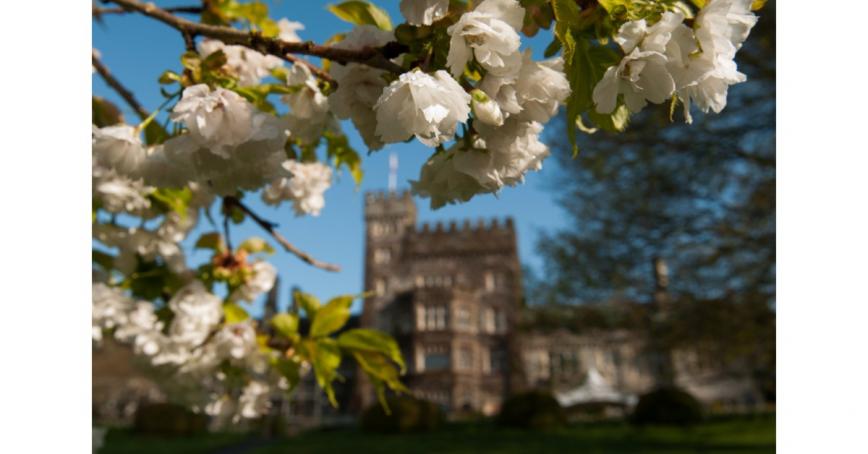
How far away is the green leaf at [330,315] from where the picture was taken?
3.92 feet

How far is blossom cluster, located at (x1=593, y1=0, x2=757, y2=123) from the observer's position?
0.50 metres

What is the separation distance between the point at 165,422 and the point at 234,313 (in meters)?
13.4

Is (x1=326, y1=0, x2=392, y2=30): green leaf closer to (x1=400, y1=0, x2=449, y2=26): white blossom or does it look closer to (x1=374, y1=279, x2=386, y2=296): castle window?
(x1=400, y1=0, x2=449, y2=26): white blossom

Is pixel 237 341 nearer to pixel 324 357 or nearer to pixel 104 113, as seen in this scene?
pixel 324 357

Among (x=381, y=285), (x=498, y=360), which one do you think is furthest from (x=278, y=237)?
(x=381, y=285)

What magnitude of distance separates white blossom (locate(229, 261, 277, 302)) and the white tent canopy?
16355 millimetres

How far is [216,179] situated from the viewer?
672 mm

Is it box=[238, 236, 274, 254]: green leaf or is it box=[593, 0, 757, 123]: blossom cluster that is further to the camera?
box=[238, 236, 274, 254]: green leaf

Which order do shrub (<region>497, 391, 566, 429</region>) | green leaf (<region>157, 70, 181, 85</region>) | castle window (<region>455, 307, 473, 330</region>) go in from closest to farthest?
1. green leaf (<region>157, 70, 181, 85</region>)
2. shrub (<region>497, 391, 566, 429</region>)
3. castle window (<region>455, 307, 473, 330</region>)

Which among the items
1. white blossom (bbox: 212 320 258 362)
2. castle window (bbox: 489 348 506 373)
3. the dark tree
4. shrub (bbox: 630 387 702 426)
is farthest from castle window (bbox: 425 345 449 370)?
white blossom (bbox: 212 320 258 362)

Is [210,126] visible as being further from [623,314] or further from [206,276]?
[623,314]

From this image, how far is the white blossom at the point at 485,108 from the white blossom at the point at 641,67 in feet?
0.24

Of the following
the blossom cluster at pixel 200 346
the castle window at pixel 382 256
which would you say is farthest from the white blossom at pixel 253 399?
the castle window at pixel 382 256

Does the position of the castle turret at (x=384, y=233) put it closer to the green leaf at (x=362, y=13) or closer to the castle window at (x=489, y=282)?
the castle window at (x=489, y=282)
